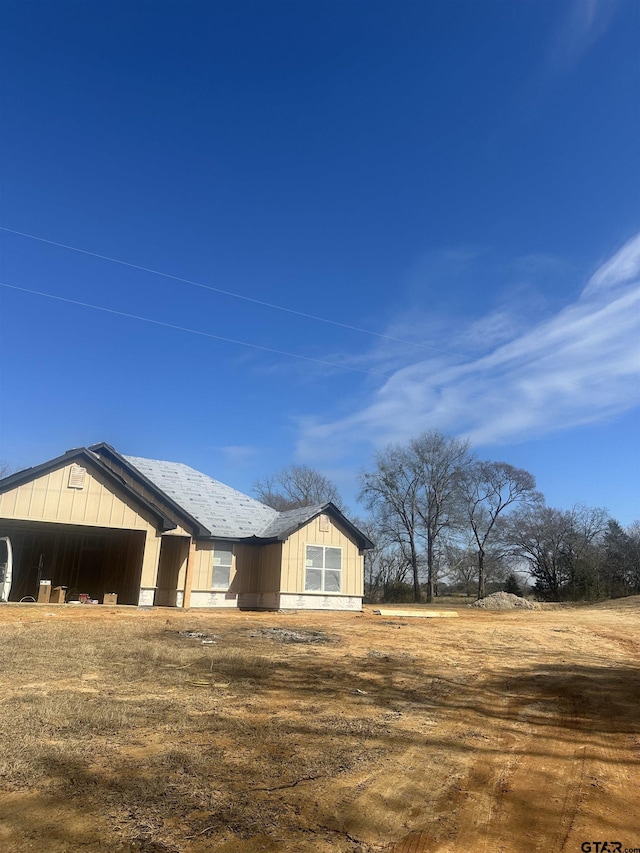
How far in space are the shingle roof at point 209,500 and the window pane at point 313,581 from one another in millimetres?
2830

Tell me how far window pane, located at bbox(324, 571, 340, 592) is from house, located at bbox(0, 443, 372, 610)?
43mm

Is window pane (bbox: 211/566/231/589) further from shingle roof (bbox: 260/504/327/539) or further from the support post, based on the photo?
shingle roof (bbox: 260/504/327/539)

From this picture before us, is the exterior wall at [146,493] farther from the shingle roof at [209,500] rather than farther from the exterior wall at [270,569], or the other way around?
the exterior wall at [270,569]

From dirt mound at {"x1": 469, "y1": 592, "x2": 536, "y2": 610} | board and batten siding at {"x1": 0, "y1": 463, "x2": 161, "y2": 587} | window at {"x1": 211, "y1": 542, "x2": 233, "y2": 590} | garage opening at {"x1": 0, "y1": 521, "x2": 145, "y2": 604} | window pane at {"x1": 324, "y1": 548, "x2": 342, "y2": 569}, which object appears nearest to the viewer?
board and batten siding at {"x1": 0, "y1": 463, "x2": 161, "y2": 587}

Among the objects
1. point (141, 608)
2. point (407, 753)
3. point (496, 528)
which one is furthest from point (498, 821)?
point (496, 528)

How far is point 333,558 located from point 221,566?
4.41 m

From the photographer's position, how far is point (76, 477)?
1742cm

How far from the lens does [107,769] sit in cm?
411

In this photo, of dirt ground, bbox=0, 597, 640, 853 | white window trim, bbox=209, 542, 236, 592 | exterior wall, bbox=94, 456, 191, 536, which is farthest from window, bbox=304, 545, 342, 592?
dirt ground, bbox=0, 597, 640, 853

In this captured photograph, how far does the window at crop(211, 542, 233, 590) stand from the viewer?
21.2m

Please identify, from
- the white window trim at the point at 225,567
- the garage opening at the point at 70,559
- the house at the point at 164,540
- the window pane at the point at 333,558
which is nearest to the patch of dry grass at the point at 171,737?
the house at the point at 164,540

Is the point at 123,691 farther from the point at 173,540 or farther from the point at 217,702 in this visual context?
the point at 173,540

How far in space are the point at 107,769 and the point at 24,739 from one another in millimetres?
1052

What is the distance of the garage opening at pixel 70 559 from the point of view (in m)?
22.5
